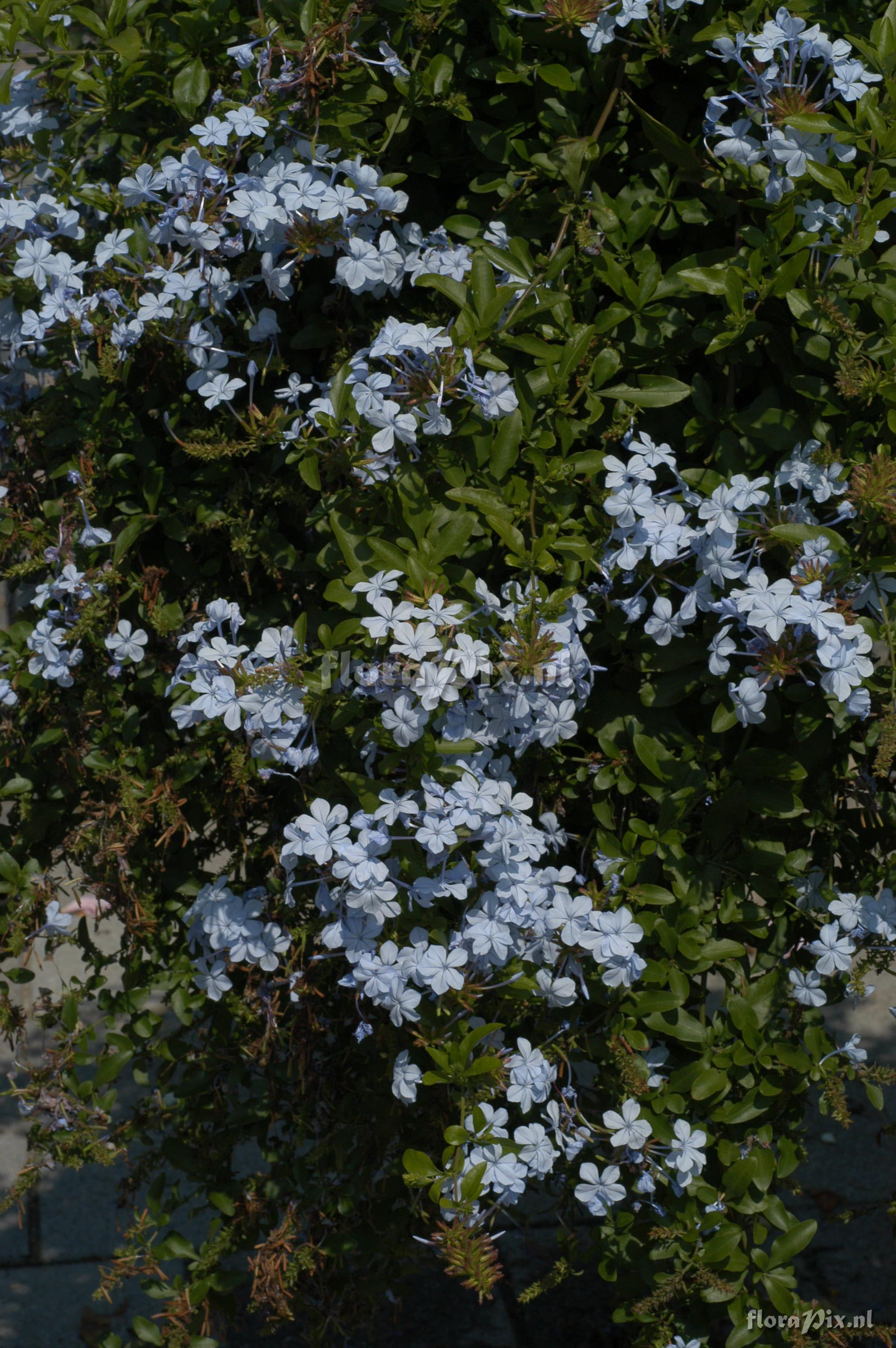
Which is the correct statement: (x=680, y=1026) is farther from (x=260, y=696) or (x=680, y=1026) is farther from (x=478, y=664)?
(x=260, y=696)

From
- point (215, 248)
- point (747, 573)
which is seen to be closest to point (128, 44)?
A: point (215, 248)

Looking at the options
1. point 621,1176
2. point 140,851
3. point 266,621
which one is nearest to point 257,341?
point 266,621

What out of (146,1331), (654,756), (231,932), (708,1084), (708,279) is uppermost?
(708,279)

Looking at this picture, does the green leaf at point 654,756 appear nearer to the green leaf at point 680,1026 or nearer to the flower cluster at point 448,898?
the flower cluster at point 448,898

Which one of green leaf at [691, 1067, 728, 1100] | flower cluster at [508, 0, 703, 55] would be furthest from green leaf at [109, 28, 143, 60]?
green leaf at [691, 1067, 728, 1100]

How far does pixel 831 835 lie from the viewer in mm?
1944

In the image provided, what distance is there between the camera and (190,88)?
1.87 meters

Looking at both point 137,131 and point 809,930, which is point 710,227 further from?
point 809,930

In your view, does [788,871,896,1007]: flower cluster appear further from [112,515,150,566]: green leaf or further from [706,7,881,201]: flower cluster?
[112,515,150,566]: green leaf

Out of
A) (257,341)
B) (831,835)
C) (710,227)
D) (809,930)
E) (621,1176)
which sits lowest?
(621,1176)

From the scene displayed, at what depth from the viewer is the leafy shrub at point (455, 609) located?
1667 mm

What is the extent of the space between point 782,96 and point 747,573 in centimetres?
66

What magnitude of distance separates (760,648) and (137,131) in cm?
140

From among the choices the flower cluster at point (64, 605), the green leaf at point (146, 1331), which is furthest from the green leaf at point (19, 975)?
the green leaf at point (146, 1331)
